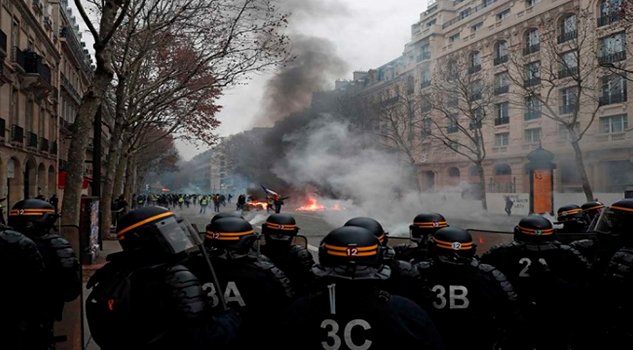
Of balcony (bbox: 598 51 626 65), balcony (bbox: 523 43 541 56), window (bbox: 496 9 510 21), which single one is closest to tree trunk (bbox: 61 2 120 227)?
balcony (bbox: 598 51 626 65)

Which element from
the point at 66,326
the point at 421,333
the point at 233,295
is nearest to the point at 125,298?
the point at 233,295

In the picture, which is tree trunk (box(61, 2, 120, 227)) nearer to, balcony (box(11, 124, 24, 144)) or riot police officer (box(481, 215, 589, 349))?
riot police officer (box(481, 215, 589, 349))

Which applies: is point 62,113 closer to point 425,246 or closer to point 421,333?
point 425,246

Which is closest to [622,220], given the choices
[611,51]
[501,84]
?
[611,51]

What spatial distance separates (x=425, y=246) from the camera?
456 centimetres

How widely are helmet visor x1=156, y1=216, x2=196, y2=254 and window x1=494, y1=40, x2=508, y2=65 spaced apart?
3335 centimetres

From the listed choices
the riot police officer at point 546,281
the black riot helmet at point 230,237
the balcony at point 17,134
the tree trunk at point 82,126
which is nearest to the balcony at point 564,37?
the tree trunk at point 82,126

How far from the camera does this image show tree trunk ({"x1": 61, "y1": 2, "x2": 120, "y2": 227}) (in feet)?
32.6

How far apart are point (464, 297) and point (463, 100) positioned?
29.2 meters

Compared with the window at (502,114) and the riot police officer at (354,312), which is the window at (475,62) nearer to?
the window at (502,114)

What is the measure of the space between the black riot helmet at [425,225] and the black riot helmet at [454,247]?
4.22 feet

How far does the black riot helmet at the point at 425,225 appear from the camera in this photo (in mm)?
4652

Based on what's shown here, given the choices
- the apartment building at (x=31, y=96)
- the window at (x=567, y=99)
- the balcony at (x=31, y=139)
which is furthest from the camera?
the window at (x=567, y=99)

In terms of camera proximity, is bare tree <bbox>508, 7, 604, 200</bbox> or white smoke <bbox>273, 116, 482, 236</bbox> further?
white smoke <bbox>273, 116, 482, 236</bbox>
